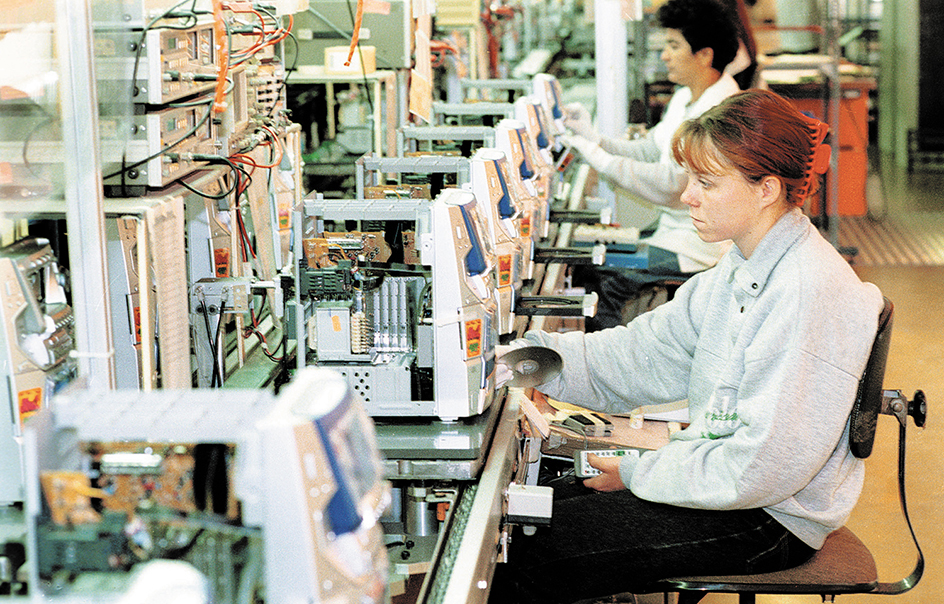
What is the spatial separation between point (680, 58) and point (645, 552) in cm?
272

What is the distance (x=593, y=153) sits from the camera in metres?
4.82

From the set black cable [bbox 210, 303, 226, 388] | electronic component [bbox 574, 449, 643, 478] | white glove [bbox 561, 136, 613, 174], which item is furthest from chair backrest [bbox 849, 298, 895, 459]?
white glove [bbox 561, 136, 613, 174]

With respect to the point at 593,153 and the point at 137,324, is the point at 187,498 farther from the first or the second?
the point at 593,153

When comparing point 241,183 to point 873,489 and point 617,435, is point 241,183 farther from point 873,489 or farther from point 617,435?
point 873,489

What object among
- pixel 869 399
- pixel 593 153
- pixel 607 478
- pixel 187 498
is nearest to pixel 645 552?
pixel 607 478

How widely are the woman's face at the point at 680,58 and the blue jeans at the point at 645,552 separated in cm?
260

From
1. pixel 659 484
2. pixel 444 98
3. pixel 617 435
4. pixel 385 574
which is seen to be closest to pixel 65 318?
pixel 385 574

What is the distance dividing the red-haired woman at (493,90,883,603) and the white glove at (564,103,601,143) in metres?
2.68

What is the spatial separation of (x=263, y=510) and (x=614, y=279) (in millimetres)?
3493

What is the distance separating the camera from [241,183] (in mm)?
3062

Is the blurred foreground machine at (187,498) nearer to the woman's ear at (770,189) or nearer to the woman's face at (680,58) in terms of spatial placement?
the woman's ear at (770,189)

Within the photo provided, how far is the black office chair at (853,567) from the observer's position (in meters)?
2.23

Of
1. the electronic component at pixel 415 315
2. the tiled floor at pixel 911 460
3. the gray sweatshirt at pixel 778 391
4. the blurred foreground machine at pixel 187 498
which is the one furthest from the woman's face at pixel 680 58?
the blurred foreground machine at pixel 187 498

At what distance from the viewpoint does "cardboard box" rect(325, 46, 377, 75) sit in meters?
4.38
